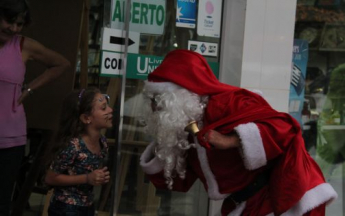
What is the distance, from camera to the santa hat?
3.03 m

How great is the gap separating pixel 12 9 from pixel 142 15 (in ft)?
4.85

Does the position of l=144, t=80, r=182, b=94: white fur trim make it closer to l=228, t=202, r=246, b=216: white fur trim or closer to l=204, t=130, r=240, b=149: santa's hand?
l=204, t=130, r=240, b=149: santa's hand

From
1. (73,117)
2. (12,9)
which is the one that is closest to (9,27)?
(12,9)

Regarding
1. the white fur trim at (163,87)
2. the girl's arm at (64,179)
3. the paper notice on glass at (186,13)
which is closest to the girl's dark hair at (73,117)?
the girl's arm at (64,179)

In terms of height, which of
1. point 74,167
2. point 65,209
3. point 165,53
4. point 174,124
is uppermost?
point 165,53

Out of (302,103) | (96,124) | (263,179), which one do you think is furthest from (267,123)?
(302,103)

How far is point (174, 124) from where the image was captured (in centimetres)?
299

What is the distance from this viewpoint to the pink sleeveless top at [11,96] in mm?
3549

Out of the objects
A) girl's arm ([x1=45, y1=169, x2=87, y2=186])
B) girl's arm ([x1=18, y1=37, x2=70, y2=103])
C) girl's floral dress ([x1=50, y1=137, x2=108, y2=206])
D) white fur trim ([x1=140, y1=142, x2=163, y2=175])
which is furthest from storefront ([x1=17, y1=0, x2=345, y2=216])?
white fur trim ([x1=140, y1=142, x2=163, y2=175])

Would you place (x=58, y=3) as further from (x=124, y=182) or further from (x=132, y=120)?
(x=124, y=182)

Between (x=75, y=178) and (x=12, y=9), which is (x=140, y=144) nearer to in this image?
(x=75, y=178)

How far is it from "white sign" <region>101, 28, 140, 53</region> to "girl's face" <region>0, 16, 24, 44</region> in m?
1.00

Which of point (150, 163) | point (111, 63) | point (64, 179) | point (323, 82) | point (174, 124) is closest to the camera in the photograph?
point (174, 124)

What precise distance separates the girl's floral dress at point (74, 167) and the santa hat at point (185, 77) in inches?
25.7
